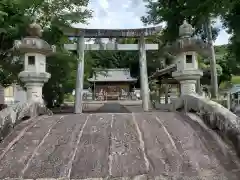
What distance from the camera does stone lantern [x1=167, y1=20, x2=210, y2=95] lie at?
303 inches

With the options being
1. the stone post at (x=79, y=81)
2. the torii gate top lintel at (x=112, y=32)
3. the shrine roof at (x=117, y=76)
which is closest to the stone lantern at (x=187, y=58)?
the stone post at (x=79, y=81)

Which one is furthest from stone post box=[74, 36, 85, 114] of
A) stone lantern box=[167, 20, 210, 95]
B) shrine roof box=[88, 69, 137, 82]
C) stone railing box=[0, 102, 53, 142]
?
shrine roof box=[88, 69, 137, 82]

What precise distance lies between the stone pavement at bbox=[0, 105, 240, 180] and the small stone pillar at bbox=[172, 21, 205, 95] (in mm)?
2365

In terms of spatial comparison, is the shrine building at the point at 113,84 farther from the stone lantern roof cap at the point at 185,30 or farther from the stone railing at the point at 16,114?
the stone railing at the point at 16,114

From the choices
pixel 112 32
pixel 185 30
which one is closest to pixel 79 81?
pixel 112 32

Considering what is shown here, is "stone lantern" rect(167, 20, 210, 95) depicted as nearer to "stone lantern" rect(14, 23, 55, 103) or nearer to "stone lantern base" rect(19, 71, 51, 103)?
"stone lantern" rect(14, 23, 55, 103)

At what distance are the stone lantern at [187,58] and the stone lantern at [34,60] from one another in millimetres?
3259

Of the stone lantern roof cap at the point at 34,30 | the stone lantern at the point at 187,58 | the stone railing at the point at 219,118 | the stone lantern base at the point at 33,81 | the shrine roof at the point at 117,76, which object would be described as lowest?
the stone railing at the point at 219,118

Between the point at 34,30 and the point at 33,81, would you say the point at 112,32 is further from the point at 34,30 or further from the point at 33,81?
the point at 33,81

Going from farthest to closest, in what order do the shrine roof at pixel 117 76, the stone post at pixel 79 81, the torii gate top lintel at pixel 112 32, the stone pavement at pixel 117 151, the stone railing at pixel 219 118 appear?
the shrine roof at pixel 117 76, the torii gate top lintel at pixel 112 32, the stone post at pixel 79 81, the stone railing at pixel 219 118, the stone pavement at pixel 117 151

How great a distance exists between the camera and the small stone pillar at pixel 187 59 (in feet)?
25.3

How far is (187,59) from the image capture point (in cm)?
800

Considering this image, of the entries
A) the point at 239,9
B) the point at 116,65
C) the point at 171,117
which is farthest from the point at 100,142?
the point at 116,65

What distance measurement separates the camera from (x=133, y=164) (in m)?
3.95
